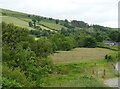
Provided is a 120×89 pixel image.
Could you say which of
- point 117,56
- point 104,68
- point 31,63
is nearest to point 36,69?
point 31,63

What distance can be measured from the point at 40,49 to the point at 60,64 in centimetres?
744

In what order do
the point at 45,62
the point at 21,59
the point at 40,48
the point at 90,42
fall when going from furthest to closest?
the point at 90,42, the point at 40,48, the point at 45,62, the point at 21,59

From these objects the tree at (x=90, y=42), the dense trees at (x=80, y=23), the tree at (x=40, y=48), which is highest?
the tree at (x=40, y=48)

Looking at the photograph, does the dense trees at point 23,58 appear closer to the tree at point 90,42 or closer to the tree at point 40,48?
the tree at point 40,48

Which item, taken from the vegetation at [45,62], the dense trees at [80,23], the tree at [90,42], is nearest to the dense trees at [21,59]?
the vegetation at [45,62]

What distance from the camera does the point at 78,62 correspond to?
196 feet

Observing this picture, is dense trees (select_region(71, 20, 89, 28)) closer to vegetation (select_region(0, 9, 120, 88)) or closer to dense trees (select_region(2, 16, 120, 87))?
vegetation (select_region(0, 9, 120, 88))

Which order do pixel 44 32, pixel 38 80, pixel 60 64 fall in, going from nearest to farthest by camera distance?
1. pixel 38 80
2. pixel 60 64
3. pixel 44 32

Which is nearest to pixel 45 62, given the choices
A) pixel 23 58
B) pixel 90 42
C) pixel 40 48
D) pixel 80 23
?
pixel 40 48

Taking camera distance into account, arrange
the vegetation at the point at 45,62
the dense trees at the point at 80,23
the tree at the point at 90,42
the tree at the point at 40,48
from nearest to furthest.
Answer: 1. the vegetation at the point at 45,62
2. the tree at the point at 40,48
3. the tree at the point at 90,42
4. the dense trees at the point at 80,23

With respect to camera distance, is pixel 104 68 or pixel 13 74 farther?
pixel 104 68

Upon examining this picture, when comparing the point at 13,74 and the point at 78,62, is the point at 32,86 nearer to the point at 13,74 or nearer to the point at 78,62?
the point at 13,74

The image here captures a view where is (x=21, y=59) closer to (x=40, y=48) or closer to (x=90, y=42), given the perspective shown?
(x=40, y=48)

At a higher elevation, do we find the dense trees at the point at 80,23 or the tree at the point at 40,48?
the tree at the point at 40,48
